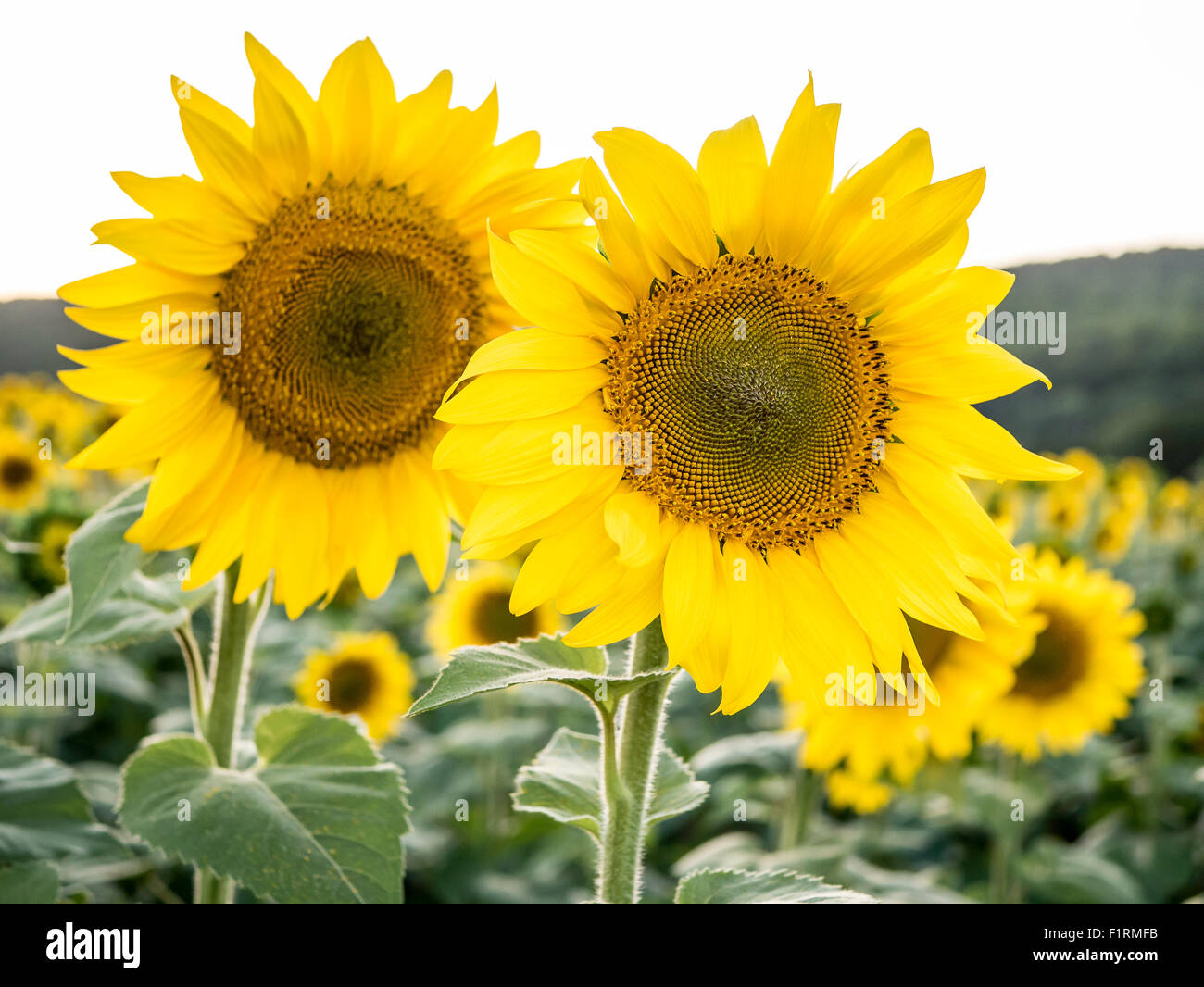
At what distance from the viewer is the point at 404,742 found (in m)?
4.34

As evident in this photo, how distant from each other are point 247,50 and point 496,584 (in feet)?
9.49

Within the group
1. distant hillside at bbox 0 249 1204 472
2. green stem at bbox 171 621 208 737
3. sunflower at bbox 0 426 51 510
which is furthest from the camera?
distant hillside at bbox 0 249 1204 472

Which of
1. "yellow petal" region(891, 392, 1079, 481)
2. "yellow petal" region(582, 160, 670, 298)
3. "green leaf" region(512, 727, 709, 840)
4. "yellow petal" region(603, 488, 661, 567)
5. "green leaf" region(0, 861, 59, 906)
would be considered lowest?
"green leaf" region(0, 861, 59, 906)

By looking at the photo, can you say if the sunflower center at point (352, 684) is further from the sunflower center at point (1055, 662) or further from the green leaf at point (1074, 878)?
the green leaf at point (1074, 878)

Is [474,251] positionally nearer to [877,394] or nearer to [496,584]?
[877,394]

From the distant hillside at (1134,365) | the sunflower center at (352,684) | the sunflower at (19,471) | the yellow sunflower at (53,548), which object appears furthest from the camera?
the distant hillside at (1134,365)

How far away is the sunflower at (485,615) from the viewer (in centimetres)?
389

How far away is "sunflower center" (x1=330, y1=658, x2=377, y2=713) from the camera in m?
3.54

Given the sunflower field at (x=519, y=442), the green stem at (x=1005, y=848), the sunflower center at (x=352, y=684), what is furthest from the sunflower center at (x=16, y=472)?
the green stem at (x=1005, y=848)

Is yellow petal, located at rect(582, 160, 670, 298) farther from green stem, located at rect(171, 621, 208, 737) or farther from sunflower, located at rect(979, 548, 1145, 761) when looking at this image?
sunflower, located at rect(979, 548, 1145, 761)

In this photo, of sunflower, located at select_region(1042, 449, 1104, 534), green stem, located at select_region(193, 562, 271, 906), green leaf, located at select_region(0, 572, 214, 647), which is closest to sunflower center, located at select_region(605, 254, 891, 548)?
green stem, located at select_region(193, 562, 271, 906)

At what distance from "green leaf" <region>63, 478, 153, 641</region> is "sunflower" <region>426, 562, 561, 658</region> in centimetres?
244

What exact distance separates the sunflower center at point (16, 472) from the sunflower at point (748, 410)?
14.9 feet

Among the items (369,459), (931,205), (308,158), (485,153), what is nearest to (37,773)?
(369,459)
